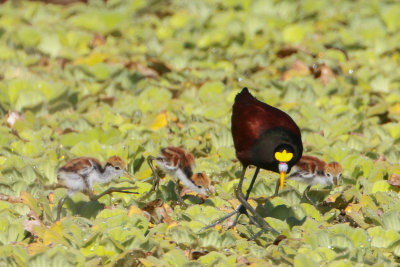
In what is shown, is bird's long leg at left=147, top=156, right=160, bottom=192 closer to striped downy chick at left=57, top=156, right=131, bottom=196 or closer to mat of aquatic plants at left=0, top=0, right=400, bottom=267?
mat of aquatic plants at left=0, top=0, right=400, bottom=267

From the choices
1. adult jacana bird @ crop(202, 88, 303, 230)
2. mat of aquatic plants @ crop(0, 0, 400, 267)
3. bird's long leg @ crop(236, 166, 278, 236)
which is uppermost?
adult jacana bird @ crop(202, 88, 303, 230)

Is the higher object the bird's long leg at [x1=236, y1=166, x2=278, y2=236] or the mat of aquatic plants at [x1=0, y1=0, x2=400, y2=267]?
the bird's long leg at [x1=236, y1=166, x2=278, y2=236]

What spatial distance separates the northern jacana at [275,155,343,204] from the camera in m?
3.96

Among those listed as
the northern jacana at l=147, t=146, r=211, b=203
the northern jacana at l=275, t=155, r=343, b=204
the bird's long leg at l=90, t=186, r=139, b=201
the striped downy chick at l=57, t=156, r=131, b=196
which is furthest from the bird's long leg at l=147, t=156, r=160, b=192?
the northern jacana at l=275, t=155, r=343, b=204

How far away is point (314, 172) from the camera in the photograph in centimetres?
395

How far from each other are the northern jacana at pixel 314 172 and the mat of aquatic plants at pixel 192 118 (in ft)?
0.23

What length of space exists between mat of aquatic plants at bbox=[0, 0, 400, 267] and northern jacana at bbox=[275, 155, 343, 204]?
2.8 inches

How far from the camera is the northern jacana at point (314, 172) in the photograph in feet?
13.0

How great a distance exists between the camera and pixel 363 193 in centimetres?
403

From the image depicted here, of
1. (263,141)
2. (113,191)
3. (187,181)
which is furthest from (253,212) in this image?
(113,191)

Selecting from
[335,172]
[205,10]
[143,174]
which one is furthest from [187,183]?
[205,10]

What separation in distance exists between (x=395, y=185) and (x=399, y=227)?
537mm

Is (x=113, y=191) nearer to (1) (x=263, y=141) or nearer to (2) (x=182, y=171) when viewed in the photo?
(2) (x=182, y=171)

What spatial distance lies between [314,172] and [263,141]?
0.53 meters
